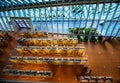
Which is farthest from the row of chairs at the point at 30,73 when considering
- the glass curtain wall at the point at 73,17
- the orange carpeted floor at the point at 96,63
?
the glass curtain wall at the point at 73,17

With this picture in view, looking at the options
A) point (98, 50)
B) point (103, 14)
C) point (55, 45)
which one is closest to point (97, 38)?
point (98, 50)

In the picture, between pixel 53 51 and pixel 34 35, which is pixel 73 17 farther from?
pixel 34 35

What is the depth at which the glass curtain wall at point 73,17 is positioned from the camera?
11.6 m

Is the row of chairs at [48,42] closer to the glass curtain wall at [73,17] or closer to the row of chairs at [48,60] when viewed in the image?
the glass curtain wall at [73,17]

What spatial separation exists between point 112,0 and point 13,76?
8756 mm

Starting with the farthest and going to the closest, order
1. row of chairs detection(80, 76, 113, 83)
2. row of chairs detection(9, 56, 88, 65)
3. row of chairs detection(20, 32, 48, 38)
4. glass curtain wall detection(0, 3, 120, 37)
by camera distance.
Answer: row of chairs detection(20, 32, 48, 38) → glass curtain wall detection(0, 3, 120, 37) → row of chairs detection(9, 56, 88, 65) → row of chairs detection(80, 76, 113, 83)

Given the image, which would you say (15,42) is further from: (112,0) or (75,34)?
(112,0)

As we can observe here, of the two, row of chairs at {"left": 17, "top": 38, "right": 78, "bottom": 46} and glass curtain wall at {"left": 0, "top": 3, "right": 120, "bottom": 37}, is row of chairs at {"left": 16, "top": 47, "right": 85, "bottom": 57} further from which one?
glass curtain wall at {"left": 0, "top": 3, "right": 120, "bottom": 37}

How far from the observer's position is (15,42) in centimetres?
1438

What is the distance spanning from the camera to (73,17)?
1269 centimetres

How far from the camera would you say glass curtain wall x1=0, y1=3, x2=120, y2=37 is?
1165cm

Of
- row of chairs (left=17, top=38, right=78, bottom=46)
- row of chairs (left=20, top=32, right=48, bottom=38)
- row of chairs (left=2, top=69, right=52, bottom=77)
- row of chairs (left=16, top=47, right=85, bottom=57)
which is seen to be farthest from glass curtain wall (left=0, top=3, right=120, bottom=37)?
row of chairs (left=2, top=69, right=52, bottom=77)

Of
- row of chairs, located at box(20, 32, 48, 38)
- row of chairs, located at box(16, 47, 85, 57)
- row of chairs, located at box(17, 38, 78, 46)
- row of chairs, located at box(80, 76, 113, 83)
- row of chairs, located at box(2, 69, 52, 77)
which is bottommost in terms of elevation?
row of chairs, located at box(80, 76, 113, 83)

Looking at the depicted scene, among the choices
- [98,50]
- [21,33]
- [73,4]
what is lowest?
[98,50]
